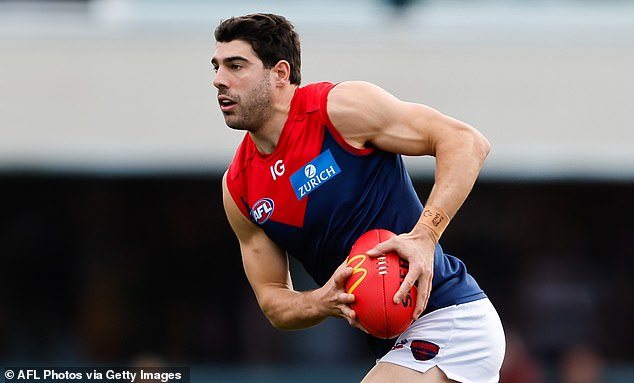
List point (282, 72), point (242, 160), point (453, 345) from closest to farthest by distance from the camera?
point (453, 345)
point (282, 72)
point (242, 160)

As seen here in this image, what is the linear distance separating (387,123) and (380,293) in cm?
85

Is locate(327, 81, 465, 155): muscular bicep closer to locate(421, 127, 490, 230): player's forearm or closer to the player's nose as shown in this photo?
locate(421, 127, 490, 230): player's forearm

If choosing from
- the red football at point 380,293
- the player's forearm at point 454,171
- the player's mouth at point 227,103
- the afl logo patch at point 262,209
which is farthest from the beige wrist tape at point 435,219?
the player's mouth at point 227,103

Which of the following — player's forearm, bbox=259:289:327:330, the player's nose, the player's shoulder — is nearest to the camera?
player's forearm, bbox=259:289:327:330

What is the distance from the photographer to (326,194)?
574 centimetres

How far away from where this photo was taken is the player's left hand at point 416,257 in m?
5.25

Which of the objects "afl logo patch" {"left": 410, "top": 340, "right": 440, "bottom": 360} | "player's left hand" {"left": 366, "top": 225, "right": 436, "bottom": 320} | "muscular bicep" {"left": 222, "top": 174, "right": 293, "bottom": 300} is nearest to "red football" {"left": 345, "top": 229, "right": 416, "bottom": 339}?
"player's left hand" {"left": 366, "top": 225, "right": 436, "bottom": 320}

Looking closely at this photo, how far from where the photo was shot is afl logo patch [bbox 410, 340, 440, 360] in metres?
5.74

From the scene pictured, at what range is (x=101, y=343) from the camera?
45.3ft

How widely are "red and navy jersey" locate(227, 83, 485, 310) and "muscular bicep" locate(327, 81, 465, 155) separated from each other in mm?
78

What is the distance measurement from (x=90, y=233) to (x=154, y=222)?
78 centimetres

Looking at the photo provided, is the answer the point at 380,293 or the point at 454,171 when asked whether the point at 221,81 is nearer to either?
the point at 454,171

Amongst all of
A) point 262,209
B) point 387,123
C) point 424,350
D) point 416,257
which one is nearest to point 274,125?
point 262,209

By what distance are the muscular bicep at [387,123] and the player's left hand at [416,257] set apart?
18.9 inches
